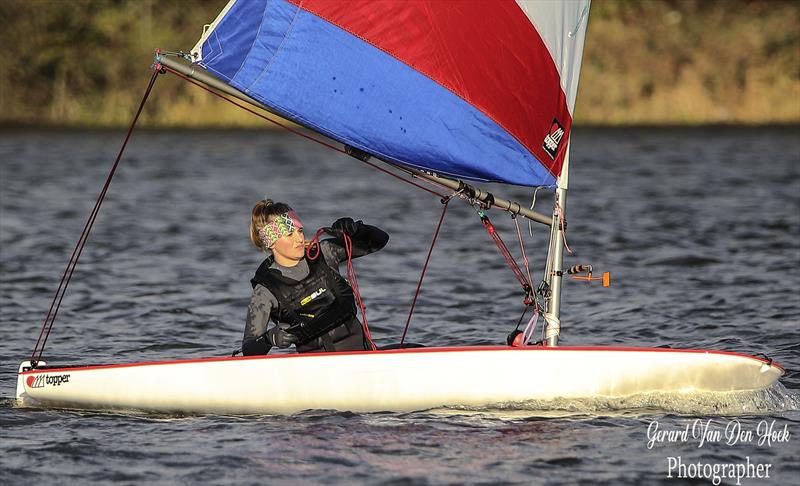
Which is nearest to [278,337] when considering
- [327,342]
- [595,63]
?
[327,342]

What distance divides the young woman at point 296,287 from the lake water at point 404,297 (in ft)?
1.13

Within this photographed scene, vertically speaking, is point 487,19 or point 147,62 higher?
point 147,62

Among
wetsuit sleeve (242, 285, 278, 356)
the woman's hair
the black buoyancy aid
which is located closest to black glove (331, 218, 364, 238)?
the black buoyancy aid

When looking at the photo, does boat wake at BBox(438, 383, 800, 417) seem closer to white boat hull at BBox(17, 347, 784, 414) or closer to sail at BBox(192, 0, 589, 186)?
white boat hull at BBox(17, 347, 784, 414)

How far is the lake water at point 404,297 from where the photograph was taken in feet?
22.7

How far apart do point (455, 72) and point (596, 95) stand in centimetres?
2689

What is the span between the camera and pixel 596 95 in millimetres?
34188

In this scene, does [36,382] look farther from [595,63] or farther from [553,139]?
[595,63]

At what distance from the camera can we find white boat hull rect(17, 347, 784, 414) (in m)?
7.40

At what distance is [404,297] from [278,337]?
5.20 meters

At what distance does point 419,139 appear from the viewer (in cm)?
772

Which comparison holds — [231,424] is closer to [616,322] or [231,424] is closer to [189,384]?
[189,384]

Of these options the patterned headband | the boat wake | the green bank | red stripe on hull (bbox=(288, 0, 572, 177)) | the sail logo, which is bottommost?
the boat wake

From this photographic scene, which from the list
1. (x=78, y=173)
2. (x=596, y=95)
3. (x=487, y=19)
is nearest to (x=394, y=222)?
(x=78, y=173)
